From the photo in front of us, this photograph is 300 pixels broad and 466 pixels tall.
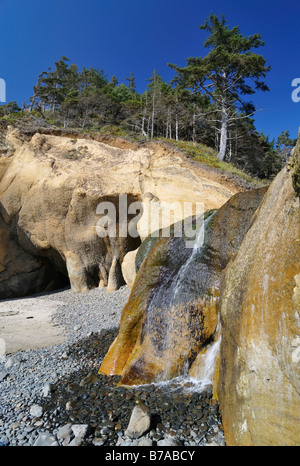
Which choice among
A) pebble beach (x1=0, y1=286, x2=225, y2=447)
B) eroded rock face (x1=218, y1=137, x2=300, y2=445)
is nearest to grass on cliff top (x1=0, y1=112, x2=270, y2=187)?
eroded rock face (x1=218, y1=137, x2=300, y2=445)

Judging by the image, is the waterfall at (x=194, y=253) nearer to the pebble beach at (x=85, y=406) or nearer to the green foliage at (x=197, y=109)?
the pebble beach at (x=85, y=406)

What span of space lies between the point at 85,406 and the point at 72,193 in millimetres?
10084

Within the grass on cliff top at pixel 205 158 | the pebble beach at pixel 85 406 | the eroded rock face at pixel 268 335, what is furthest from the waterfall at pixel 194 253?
the grass on cliff top at pixel 205 158

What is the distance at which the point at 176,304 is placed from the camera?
555 cm

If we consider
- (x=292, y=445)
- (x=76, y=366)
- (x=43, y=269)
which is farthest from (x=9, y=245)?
(x=292, y=445)

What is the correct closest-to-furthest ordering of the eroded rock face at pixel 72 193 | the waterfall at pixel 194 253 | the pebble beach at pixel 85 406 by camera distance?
the pebble beach at pixel 85 406 < the waterfall at pixel 194 253 < the eroded rock face at pixel 72 193

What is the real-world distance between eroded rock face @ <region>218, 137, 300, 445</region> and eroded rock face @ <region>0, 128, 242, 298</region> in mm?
6966

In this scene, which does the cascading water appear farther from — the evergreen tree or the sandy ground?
the evergreen tree

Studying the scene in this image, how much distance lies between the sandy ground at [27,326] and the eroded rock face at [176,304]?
303 centimetres

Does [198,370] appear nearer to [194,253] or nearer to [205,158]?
[194,253]

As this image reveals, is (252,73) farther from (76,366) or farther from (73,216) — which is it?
(76,366)

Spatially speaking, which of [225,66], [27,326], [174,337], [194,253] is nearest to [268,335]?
[174,337]

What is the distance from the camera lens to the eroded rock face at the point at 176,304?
512 centimetres

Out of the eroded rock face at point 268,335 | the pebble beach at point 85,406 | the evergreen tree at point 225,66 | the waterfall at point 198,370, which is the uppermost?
the evergreen tree at point 225,66
